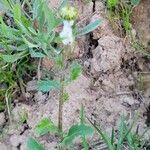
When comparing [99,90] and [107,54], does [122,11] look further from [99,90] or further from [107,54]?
[99,90]

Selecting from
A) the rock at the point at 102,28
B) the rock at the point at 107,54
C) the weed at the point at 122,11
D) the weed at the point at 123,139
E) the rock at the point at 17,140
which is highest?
the weed at the point at 122,11

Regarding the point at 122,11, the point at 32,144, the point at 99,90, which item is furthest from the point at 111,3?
the point at 32,144

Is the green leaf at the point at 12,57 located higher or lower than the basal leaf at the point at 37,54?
lower

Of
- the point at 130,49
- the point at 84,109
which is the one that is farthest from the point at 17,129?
the point at 130,49

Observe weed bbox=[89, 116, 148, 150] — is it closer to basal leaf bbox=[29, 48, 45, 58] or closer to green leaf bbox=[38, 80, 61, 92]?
green leaf bbox=[38, 80, 61, 92]

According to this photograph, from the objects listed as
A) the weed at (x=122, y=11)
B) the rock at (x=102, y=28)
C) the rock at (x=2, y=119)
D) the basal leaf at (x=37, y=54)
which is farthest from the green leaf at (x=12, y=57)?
the weed at (x=122, y=11)

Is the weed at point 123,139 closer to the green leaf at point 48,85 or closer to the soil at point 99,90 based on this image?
the soil at point 99,90

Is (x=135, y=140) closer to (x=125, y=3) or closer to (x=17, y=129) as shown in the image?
(x=17, y=129)

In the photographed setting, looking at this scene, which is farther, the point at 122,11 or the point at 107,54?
the point at 122,11
